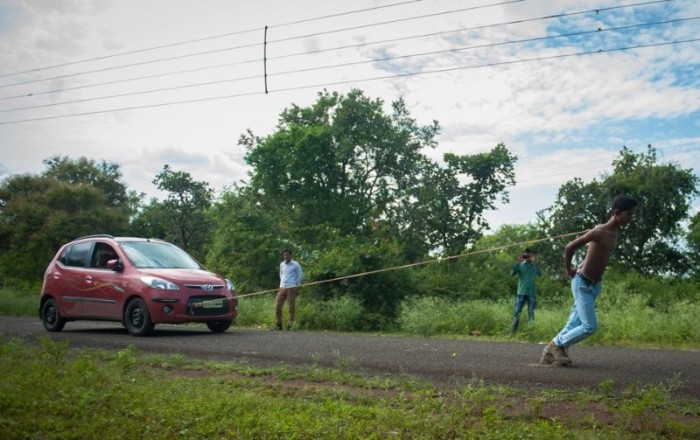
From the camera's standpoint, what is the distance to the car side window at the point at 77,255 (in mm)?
13767

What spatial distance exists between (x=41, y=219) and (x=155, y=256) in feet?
113

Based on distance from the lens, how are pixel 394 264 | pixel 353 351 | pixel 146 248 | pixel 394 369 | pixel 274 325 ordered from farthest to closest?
pixel 394 264
pixel 274 325
pixel 146 248
pixel 353 351
pixel 394 369

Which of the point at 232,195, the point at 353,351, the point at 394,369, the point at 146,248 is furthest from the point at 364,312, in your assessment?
the point at 232,195

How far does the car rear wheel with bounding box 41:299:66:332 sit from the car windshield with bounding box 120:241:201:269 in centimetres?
209

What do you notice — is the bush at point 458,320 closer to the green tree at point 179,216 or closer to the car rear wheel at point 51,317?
the car rear wheel at point 51,317

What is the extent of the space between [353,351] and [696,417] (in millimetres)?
5405

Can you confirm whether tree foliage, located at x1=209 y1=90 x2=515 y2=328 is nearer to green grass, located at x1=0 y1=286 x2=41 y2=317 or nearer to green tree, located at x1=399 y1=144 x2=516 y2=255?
green tree, located at x1=399 y1=144 x2=516 y2=255

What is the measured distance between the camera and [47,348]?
346 inches

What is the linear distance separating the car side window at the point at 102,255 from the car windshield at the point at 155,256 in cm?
28

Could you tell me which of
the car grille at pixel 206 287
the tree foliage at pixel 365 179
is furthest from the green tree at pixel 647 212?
the car grille at pixel 206 287

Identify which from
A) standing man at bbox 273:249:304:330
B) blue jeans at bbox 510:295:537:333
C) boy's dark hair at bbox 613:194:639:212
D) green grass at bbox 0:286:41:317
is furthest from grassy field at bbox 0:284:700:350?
green grass at bbox 0:286:41:317

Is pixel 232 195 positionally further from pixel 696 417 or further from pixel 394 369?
pixel 696 417

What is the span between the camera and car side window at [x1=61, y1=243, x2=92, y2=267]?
45.2 feet

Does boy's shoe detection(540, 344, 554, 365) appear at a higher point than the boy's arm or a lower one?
lower
